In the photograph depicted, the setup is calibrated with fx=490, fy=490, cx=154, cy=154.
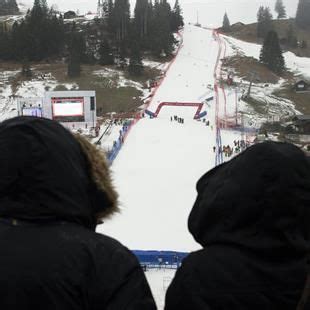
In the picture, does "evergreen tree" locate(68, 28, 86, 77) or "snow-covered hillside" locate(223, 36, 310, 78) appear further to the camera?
"snow-covered hillside" locate(223, 36, 310, 78)

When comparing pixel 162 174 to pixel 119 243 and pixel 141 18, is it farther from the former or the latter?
pixel 141 18

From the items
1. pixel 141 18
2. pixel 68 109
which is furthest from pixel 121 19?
pixel 68 109

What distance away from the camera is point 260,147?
1.95m

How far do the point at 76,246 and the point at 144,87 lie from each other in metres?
45.3

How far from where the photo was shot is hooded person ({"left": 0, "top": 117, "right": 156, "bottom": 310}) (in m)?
1.72

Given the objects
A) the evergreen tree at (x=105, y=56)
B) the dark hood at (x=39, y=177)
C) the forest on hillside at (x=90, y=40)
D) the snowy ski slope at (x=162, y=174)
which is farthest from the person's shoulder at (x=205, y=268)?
the evergreen tree at (x=105, y=56)

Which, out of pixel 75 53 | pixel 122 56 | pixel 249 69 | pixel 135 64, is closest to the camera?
pixel 75 53

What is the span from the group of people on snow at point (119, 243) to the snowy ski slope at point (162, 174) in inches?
25.4

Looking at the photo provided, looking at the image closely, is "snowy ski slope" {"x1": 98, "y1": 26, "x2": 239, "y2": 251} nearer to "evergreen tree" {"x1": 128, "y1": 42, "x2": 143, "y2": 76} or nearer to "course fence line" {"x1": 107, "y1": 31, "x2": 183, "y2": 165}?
"course fence line" {"x1": 107, "y1": 31, "x2": 183, "y2": 165}

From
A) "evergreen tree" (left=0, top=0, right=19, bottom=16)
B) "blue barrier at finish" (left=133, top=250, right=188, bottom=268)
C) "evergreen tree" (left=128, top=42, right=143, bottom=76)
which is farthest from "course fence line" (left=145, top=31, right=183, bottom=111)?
"evergreen tree" (left=0, top=0, right=19, bottom=16)

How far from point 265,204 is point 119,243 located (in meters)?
0.57

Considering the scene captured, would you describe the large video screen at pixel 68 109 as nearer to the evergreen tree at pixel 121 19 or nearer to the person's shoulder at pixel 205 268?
the person's shoulder at pixel 205 268

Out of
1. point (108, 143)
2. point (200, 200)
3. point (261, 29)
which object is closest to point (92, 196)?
point (200, 200)

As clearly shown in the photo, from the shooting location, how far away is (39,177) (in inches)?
71.6
